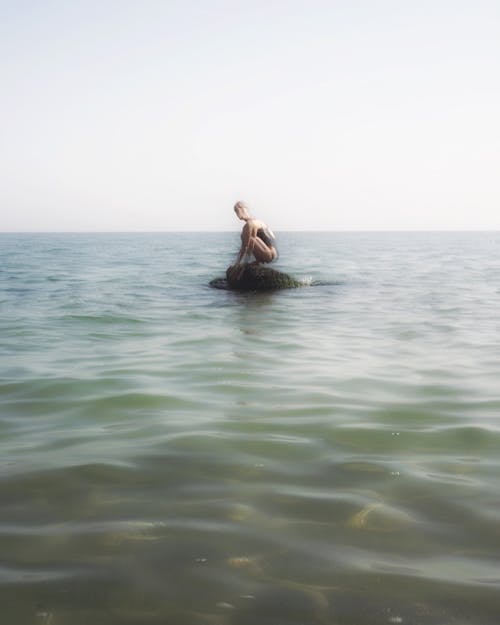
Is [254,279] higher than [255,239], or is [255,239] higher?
[255,239]

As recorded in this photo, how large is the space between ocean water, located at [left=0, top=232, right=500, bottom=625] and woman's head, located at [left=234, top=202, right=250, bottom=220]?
754cm

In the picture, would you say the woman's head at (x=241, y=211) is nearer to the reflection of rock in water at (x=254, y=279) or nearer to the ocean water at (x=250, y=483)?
the reflection of rock in water at (x=254, y=279)

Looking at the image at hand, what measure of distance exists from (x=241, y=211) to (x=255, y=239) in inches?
31.7

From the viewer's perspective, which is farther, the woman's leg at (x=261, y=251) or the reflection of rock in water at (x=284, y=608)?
the woman's leg at (x=261, y=251)

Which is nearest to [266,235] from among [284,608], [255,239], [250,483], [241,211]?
[255,239]

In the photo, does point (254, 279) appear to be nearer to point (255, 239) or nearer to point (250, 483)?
point (255, 239)

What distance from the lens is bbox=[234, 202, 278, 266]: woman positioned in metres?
15.3

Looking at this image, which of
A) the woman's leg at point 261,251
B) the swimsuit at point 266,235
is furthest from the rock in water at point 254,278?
the swimsuit at point 266,235

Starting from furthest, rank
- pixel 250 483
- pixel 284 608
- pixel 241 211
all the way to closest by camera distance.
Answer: pixel 241 211 < pixel 250 483 < pixel 284 608

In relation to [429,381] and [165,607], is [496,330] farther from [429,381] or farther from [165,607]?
[165,607]

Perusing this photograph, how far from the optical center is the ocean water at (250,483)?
2393 millimetres

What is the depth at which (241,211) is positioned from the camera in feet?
50.4

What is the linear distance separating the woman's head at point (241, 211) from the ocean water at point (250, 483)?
24.7 feet

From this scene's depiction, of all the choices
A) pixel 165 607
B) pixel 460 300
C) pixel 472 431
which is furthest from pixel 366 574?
pixel 460 300
